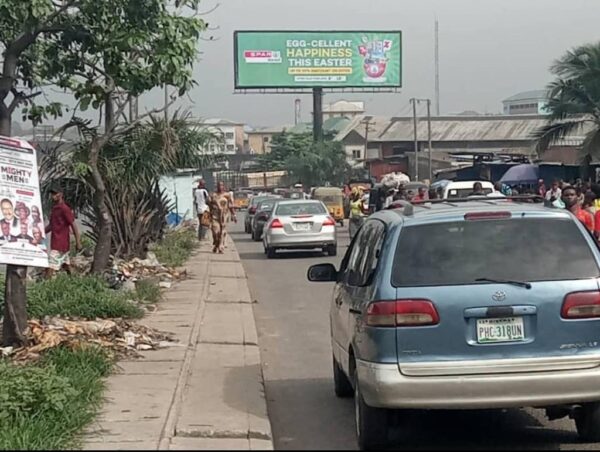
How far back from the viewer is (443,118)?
3558 inches

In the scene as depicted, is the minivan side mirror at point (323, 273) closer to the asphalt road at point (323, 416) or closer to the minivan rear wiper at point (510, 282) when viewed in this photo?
the asphalt road at point (323, 416)

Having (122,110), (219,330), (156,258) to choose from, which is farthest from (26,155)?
(156,258)

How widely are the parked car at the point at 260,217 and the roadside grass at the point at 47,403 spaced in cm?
2577

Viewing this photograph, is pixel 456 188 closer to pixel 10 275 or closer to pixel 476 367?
pixel 10 275

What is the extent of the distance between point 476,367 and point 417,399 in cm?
43

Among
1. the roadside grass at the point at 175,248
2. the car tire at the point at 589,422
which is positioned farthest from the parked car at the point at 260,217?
the car tire at the point at 589,422

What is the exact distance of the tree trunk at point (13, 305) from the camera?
10500mm

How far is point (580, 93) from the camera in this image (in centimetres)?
3678

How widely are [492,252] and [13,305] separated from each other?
17.7 ft

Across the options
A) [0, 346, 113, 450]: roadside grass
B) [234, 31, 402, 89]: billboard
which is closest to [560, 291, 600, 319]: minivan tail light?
[0, 346, 113, 450]: roadside grass

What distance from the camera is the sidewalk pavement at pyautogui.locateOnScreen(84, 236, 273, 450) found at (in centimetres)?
746

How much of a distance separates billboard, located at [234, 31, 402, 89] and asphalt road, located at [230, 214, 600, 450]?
5620 cm

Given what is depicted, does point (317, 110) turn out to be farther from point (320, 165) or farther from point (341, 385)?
point (341, 385)

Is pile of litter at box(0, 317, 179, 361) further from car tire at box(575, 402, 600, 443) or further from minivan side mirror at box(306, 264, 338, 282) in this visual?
car tire at box(575, 402, 600, 443)
